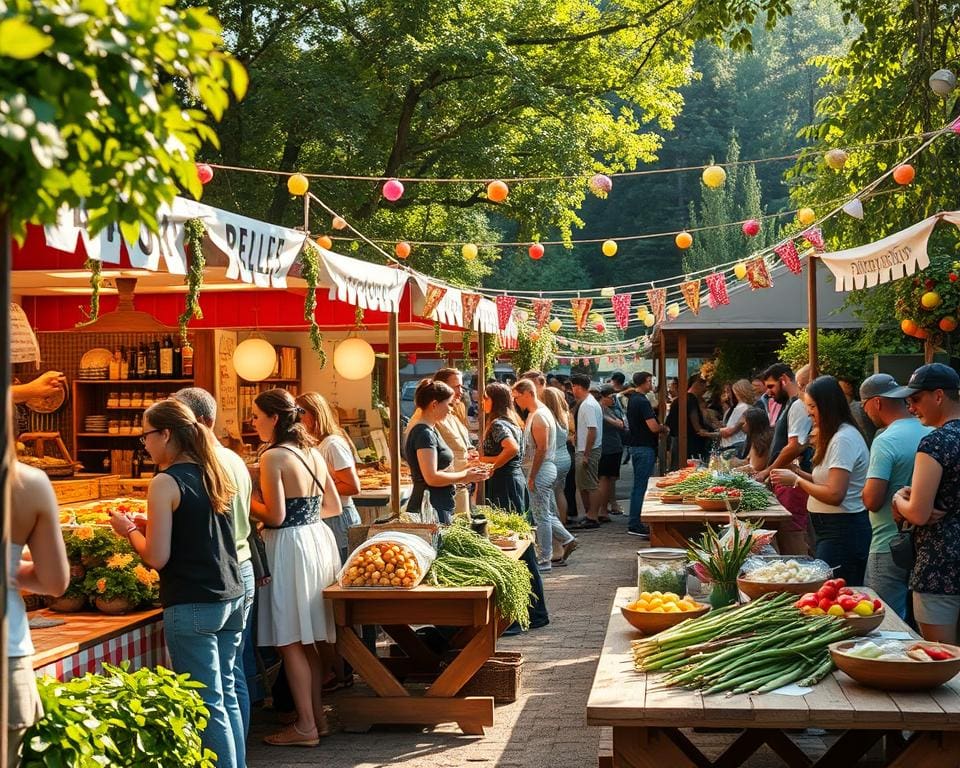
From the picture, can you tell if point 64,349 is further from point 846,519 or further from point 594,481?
point 846,519

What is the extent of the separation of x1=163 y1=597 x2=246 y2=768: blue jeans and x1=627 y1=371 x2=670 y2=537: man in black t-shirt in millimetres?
9819

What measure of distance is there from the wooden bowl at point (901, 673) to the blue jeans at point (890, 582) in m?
2.20

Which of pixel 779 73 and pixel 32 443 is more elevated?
pixel 779 73

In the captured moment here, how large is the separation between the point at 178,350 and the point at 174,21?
10.9 metres

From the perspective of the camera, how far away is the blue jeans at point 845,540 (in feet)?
21.6

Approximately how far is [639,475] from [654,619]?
10.1 meters

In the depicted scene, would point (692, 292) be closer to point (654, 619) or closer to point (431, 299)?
point (431, 299)

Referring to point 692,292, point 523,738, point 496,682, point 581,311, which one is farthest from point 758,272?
point 523,738

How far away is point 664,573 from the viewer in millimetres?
4930

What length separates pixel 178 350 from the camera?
41.4 ft

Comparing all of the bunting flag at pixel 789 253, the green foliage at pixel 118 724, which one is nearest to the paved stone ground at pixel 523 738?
the green foliage at pixel 118 724

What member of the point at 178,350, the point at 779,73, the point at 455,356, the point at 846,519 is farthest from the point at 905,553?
the point at 779,73

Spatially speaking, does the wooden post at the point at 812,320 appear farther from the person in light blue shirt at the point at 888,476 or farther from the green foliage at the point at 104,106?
the green foliage at the point at 104,106

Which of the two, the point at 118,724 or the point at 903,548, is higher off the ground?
the point at 903,548
